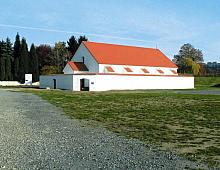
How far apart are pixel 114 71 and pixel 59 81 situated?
352 inches

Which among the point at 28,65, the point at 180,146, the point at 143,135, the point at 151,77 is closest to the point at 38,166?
the point at 180,146

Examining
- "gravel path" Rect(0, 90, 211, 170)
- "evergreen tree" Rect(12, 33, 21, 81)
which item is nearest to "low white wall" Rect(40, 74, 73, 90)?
"evergreen tree" Rect(12, 33, 21, 81)

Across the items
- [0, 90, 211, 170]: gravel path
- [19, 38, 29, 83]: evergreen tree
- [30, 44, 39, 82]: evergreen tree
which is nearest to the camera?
[0, 90, 211, 170]: gravel path

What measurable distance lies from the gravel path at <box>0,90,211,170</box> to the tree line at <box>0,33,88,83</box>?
206 ft

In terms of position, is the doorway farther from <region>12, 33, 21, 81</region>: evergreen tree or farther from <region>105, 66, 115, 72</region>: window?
<region>12, 33, 21, 81</region>: evergreen tree

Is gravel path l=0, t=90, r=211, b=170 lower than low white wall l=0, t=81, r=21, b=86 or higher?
lower

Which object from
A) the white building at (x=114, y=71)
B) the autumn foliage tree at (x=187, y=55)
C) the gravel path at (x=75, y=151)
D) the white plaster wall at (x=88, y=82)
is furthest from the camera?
the autumn foliage tree at (x=187, y=55)

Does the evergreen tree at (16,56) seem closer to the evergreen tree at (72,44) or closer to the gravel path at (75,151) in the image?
the evergreen tree at (72,44)

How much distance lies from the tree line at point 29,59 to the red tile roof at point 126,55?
1740 centimetres

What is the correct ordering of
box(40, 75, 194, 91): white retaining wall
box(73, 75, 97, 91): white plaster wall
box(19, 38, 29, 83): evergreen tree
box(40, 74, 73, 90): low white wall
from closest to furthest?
box(73, 75, 97, 91): white plaster wall < box(40, 75, 194, 91): white retaining wall < box(40, 74, 73, 90): low white wall < box(19, 38, 29, 83): evergreen tree

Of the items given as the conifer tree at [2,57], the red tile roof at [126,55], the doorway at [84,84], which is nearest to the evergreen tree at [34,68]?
the conifer tree at [2,57]

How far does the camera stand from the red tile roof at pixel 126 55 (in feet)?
185

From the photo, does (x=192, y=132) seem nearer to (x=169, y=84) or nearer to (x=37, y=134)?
(x=37, y=134)

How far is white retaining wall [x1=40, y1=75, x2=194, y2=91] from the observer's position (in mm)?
48153
